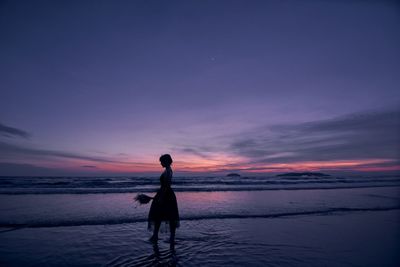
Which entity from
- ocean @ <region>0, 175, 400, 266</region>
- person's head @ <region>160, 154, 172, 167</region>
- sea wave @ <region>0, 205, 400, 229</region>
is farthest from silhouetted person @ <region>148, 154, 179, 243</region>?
sea wave @ <region>0, 205, 400, 229</region>

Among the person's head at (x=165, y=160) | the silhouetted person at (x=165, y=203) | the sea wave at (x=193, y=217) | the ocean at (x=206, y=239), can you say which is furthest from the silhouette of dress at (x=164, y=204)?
the sea wave at (x=193, y=217)

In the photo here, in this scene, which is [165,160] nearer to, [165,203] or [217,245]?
[165,203]

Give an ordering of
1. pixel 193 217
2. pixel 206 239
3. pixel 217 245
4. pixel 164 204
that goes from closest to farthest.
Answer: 1. pixel 164 204
2. pixel 217 245
3. pixel 206 239
4. pixel 193 217

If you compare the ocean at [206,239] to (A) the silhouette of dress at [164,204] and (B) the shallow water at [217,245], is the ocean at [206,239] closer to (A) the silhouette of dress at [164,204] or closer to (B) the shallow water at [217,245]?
(B) the shallow water at [217,245]

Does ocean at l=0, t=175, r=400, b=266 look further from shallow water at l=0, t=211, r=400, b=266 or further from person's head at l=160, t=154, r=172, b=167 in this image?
person's head at l=160, t=154, r=172, b=167

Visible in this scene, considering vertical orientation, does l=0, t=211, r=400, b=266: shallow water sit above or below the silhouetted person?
below

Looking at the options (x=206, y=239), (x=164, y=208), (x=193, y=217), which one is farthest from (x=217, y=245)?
(x=193, y=217)

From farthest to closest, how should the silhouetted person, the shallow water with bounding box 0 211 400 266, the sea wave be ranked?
the sea wave → the silhouetted person → the shallow water with bounding box 0 211 400 266

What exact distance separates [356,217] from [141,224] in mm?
Result: 8902

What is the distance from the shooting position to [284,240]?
7.54 metres

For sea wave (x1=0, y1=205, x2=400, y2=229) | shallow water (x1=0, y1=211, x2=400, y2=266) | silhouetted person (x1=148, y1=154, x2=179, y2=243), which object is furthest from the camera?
sea wave (x1=0, y1=205, x2=400, y2=229)

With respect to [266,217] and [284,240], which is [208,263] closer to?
[284,240]

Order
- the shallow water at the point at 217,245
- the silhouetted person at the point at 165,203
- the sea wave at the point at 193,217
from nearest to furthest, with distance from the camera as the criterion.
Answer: the shallow water at the point at 217,245 → the silhouetted person at the point at 165,203 → the sea wave at the point at 193,217

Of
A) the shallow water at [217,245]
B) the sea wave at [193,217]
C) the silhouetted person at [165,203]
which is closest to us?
the shallow water at [217,245]
